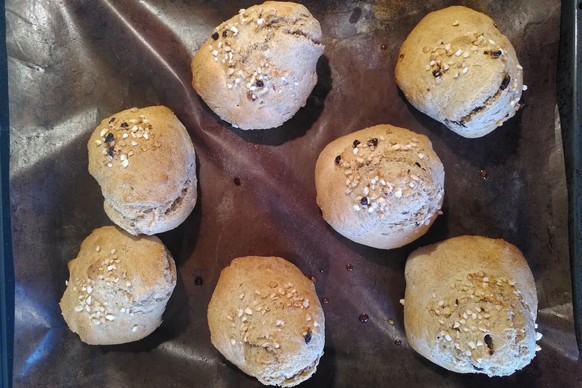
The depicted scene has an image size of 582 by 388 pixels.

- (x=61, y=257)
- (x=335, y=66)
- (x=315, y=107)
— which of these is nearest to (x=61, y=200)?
(x=61, y=257)

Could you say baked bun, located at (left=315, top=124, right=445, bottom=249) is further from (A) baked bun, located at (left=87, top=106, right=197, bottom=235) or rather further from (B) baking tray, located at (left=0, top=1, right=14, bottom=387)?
(B) baking tray, located at (left=0, top=1, right=14, bottom=387)

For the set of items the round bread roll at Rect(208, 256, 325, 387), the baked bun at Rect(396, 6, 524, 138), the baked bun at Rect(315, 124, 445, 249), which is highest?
the baked bun at Rect(396, 6, 524, 138)

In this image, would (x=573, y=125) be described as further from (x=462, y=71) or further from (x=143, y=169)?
(x=143, y=169)

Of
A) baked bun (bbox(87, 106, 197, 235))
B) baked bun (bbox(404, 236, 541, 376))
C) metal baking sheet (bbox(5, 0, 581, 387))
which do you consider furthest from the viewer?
metal baking sheet (bbox(5, 0, 581, 387))

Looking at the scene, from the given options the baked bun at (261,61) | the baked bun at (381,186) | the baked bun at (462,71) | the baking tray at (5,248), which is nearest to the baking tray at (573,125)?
the baked bun at (462,71)

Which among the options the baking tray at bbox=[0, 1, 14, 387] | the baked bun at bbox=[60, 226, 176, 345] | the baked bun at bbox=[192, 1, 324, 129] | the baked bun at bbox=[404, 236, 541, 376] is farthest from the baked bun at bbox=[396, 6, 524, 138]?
the baking tray at bbox=[0, 1, 14, 387]

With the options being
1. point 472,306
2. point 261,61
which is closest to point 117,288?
point 261,61

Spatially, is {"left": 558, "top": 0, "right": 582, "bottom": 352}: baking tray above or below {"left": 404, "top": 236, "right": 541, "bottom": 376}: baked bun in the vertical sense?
above

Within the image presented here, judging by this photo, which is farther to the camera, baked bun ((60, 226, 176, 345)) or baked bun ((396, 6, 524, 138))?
baked bun ((60, 226, 176, 345))
